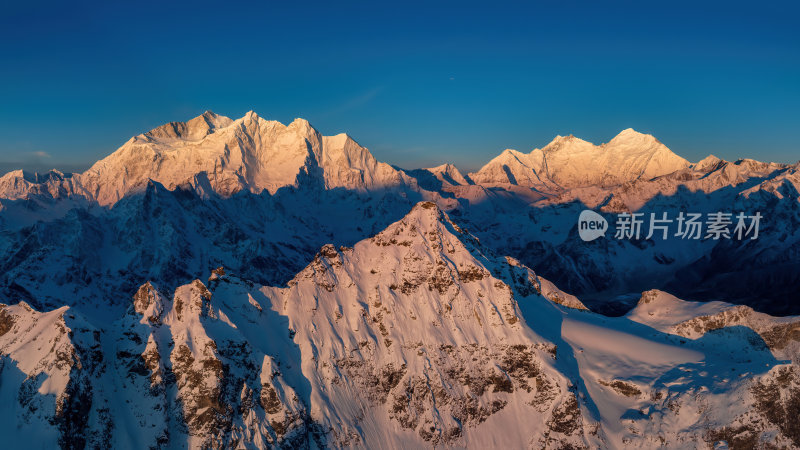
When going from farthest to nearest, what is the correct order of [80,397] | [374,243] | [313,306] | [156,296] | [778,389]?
[374,243] < [313,306] < [156,296] < [778,389] < [80,397]

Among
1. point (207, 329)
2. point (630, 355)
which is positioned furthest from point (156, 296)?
point (630, 355)

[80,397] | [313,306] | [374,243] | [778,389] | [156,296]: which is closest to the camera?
[80,397]

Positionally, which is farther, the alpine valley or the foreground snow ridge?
the foreground snow ridge

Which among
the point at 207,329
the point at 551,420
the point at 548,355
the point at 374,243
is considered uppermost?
the point at 374,243

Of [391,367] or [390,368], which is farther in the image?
[391,367]

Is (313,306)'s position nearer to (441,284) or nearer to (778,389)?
(441,284)

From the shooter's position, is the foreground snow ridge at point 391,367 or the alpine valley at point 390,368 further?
the foreground snow ridge at point 391,367

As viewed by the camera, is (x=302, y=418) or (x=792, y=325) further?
(x=792, y=325)

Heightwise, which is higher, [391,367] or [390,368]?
[391,367]
